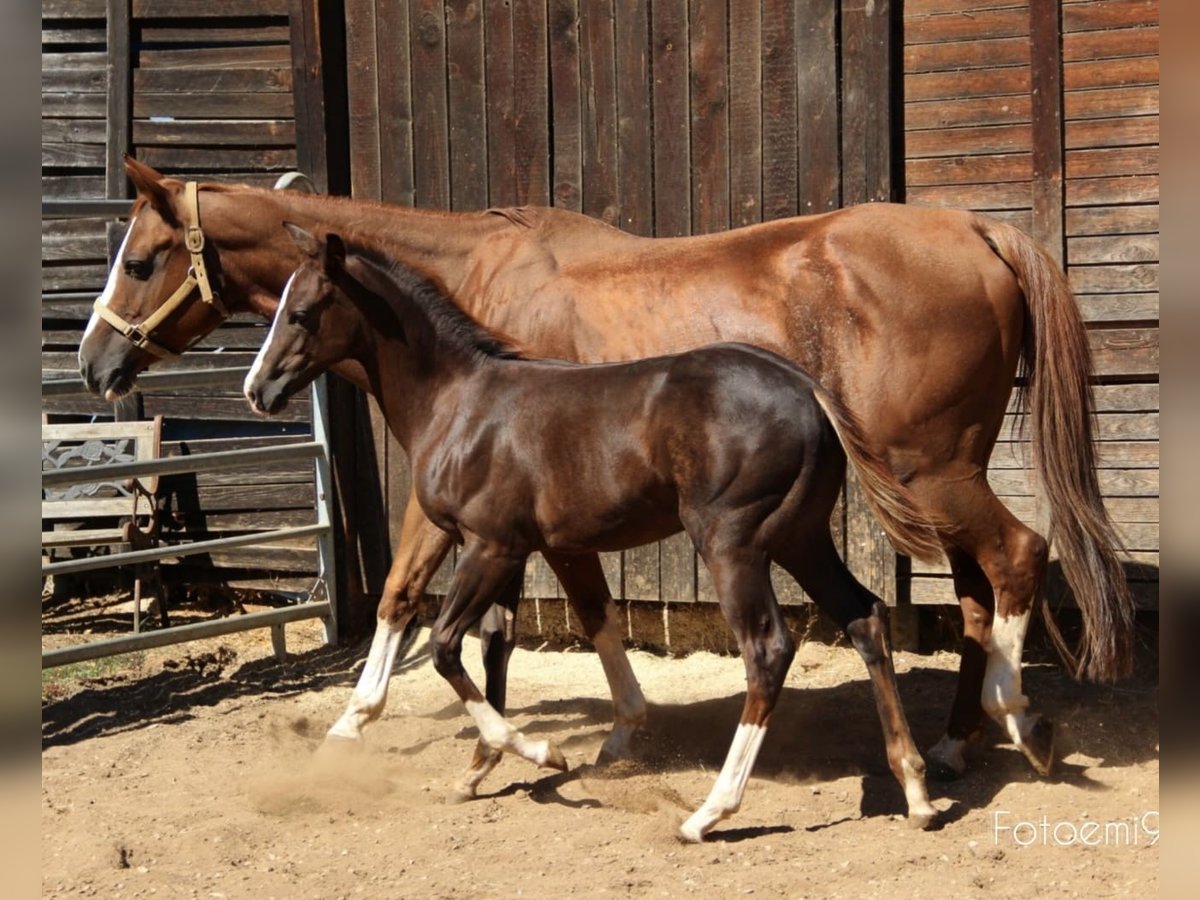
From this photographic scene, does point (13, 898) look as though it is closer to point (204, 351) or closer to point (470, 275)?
point (470, 275)

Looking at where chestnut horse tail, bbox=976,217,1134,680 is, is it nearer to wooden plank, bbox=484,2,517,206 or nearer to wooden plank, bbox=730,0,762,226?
wooden plank, bbox=730,0,762,226

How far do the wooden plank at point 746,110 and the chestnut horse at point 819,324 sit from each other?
1039 mm

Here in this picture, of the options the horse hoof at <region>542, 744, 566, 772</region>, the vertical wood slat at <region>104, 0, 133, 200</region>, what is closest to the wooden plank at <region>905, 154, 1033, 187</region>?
the horse hoof at <region>542, 744, 566, 772</region>

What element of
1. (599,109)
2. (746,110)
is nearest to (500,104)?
(599,109)

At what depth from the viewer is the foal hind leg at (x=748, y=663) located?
3805 mm

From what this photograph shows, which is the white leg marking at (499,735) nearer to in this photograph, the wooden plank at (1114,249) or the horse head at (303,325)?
the horse head at (303,325)

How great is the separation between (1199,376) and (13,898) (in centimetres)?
120

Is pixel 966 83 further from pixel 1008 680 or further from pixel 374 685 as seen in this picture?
pixel 374 685

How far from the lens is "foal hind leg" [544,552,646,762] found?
15.3 feet

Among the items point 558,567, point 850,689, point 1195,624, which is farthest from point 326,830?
point 1195,624

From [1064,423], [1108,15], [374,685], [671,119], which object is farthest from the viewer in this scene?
[671,119]

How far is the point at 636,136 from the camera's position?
6055 millimetres

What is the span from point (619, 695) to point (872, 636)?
3.63 feet

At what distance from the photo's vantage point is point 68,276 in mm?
7211
